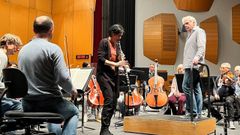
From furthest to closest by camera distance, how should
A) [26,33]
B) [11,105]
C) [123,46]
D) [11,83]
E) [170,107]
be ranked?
1. [123,46]
2. [26,33]
3. [170,107]
4. [11,105]
5. [11,83]

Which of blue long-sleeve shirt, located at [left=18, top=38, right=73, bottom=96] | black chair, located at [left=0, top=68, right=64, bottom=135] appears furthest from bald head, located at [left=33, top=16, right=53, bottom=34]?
black chair, located at [left=0, top=68, right=64, bottom=135]

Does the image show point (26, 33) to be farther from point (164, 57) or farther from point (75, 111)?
point (75, 111)

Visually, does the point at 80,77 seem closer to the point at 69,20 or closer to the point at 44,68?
the point at 44,68

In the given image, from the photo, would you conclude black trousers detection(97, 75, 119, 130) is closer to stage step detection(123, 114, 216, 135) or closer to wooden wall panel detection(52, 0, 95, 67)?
stage step detection(123, 114, 216, 135)

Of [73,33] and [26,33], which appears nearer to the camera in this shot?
[26,33]

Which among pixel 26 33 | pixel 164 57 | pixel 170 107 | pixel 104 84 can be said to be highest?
A: pixel 26 33

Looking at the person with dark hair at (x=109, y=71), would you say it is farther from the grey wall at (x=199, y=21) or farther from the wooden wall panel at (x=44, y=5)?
the wooden wall panel at (x=44, y=5)

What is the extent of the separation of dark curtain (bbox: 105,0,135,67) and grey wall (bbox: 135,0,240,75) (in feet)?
0.61

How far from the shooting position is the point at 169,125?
438cm

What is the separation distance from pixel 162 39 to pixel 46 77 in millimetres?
8925

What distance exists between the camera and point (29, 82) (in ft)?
9.02

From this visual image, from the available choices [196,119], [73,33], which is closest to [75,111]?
[196,119]

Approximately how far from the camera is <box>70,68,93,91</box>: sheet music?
3914 mm

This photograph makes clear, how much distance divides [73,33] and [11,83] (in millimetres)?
9716
